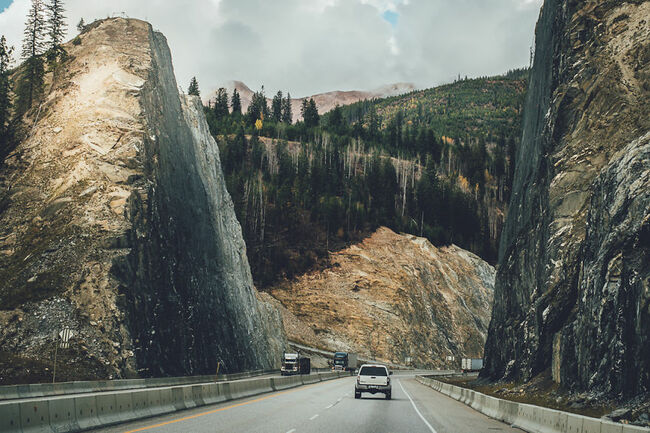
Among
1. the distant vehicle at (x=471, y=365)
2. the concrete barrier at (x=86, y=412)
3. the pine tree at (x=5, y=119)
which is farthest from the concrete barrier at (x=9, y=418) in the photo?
the distant vehicle at (x=471, y=365)

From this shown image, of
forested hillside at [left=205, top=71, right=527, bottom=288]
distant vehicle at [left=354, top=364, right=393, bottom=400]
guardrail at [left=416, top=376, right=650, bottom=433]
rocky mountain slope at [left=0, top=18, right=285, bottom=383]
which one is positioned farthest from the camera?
forested hillside at [left=205, top=71, right=527, bottom=288]

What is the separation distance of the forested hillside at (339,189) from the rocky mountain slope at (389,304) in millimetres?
4975

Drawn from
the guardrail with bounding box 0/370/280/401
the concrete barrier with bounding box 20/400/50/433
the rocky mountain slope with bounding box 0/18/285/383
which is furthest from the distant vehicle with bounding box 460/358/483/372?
the concrete barrier with bounding box 20/400/50/433

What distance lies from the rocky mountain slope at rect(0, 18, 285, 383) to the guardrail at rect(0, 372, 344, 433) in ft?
56.1

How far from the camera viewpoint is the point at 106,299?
41875mm

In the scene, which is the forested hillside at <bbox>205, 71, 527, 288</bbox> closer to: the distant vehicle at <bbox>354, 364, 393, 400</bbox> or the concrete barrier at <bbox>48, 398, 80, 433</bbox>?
the distant vehicle at <bbox>354, 364, 393, 400</bbox>

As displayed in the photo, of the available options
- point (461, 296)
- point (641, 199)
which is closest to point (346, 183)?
point (461, 296)

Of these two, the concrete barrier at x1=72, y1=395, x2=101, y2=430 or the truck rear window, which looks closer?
the concrete barrier at x1=72, y1=395, x2=101, y2=430

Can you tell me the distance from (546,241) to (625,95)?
892cm

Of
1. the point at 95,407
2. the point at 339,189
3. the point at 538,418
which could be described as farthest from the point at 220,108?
the point at 95,407

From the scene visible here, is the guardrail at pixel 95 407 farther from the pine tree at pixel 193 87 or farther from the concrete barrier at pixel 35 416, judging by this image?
the pine tree at pixel 193 87

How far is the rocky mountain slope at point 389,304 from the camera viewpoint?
94375mm

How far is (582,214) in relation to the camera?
3456cm

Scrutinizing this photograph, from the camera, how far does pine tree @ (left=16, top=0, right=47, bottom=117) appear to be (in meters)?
62.7
